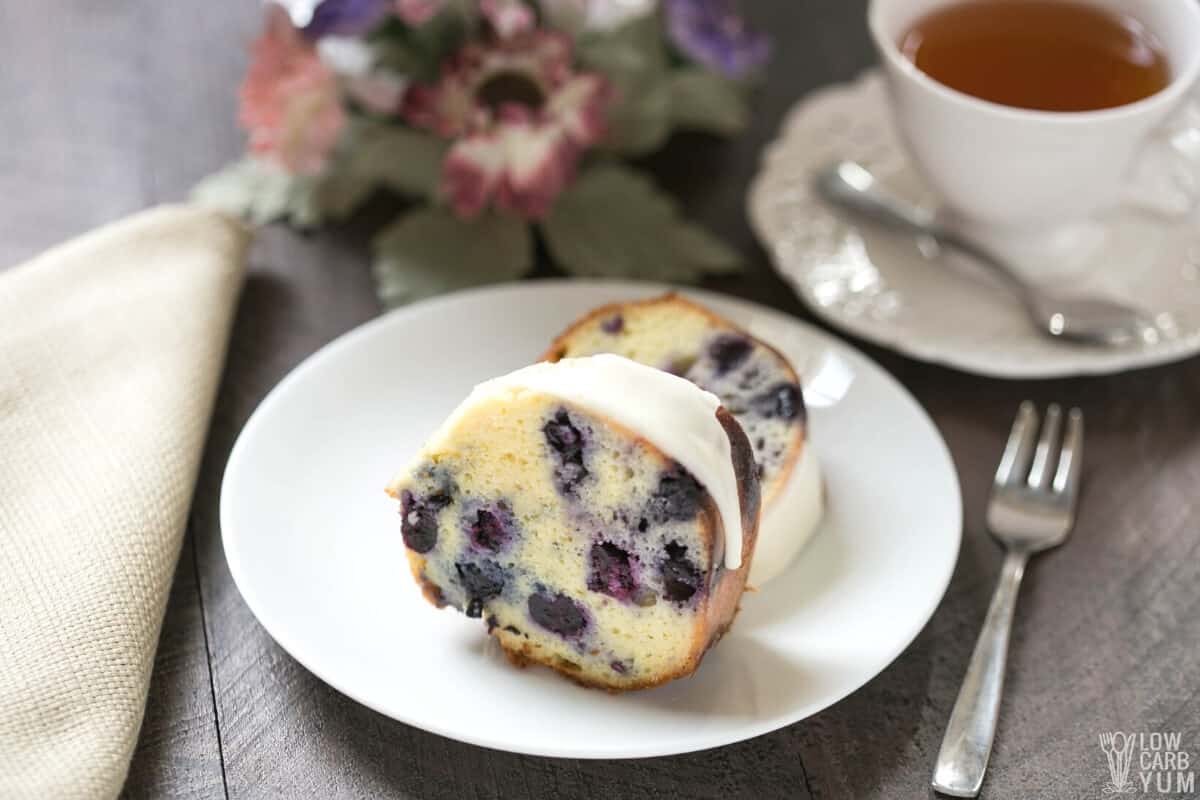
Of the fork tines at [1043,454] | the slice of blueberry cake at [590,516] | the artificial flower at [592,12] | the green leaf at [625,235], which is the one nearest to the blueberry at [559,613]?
the slice of blueberry cake at [590,516]

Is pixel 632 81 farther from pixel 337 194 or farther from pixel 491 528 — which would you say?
pixel 491 528

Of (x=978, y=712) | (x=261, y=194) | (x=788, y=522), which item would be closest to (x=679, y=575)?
(x=788, y=522)

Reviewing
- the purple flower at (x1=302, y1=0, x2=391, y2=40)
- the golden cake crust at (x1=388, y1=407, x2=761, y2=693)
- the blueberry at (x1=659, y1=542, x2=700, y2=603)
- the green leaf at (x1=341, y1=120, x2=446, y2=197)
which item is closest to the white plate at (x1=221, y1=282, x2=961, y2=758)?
the golden cake crust at (x1=388, y1=407, x2=761, y2=693)

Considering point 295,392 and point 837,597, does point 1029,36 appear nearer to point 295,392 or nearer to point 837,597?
point 837,597

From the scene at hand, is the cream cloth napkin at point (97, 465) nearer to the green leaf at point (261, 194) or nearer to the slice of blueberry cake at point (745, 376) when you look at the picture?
the green leaf at point (261, 194)

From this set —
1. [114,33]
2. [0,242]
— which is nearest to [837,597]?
[0,242]
